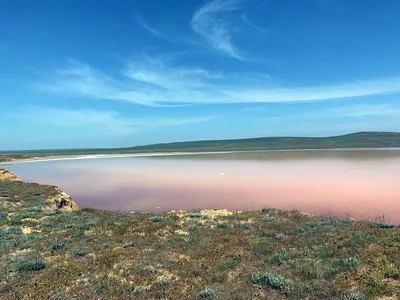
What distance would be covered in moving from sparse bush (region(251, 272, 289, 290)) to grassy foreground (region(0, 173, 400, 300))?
3cm

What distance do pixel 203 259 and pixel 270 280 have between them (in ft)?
8.99

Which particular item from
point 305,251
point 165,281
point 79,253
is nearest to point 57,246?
point 79,253

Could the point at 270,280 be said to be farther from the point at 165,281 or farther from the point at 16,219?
the point at 16,219

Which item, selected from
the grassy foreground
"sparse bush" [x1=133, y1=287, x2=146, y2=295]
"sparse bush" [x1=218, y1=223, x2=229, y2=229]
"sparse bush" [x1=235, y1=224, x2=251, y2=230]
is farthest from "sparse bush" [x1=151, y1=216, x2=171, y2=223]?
"sparse bush" [x1=133, y1=287, x2=146, y2=295]

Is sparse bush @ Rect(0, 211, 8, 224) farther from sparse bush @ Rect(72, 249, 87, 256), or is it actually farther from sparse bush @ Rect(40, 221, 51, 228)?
sparse bush @ Rect(72, 249, 87, 256)

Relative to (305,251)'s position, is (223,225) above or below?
below

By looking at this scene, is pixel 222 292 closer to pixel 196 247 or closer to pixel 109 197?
pixel 196 247

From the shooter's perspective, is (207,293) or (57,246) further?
(57,246)

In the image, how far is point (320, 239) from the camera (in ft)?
38.8

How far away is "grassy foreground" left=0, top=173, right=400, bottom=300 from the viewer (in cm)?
801

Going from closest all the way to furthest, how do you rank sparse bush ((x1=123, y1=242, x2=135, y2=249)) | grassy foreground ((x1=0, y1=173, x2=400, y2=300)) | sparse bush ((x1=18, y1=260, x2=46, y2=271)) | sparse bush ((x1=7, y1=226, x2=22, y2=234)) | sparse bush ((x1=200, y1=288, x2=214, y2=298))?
sparse bush ((x1=200, y1=288, x2=214, y2=298))
grassy foreground ((x1=0, y1=173, x2=400, y2=300))
sparse bush ((x1=18, y1=260, x2=46, y2=271))
sparse bush ((x1=123, y1=242, x2=135, y2=249))
sparse bush ((x1=7, y1=226, x2=22, y2=234))

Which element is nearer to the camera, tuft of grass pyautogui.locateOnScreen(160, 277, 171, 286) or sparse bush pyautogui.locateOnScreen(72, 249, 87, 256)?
tuft of grass pyautogui.locateOnScreen(160, 277, 171, 286)

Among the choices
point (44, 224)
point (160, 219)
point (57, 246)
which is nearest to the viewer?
point (57, 246)

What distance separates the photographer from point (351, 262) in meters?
8.97
